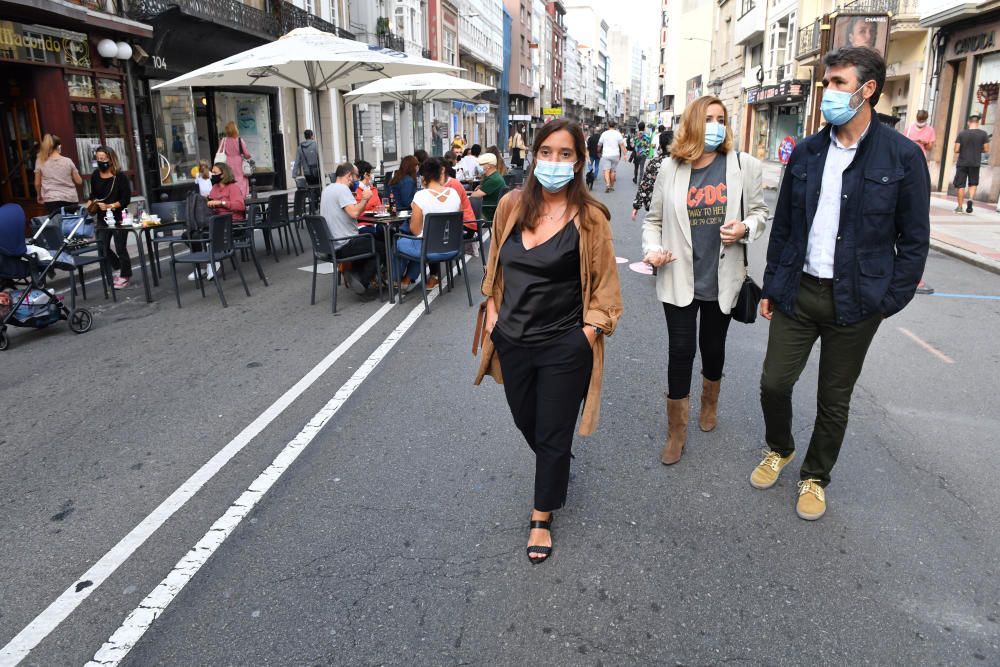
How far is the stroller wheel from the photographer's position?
7.39m

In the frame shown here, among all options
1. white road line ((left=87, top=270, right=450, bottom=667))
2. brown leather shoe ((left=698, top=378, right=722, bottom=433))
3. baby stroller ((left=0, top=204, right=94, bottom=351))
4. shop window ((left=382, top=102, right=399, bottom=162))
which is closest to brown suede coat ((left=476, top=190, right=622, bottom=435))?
brown leather shoe ((left=698, top=378, right=722, bottom=433))

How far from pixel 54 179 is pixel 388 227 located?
545cm

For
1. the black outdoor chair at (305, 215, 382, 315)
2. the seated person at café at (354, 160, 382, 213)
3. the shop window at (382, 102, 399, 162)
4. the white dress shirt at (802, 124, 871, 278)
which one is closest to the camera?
the white dress shirt at (802, 124, 871, 278)

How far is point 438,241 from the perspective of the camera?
831 centimetres

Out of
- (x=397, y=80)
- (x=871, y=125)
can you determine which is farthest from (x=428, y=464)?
(x=397, y=80)

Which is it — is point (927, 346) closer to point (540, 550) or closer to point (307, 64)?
point (540, 550)

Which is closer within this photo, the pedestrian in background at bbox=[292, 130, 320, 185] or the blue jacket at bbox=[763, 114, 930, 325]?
the blue jacket at bbox=[763, 114, 930, 325]

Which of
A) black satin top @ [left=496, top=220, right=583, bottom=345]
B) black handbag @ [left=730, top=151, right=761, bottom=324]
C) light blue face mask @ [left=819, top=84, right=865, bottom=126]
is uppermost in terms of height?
light blue face mask @ [left=819, top=84, right=865, bottom=126]

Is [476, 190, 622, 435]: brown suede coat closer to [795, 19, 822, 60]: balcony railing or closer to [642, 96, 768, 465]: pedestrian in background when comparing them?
[642, 96, 768, 465]: pedestrian in background

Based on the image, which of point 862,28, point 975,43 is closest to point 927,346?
point 862,28

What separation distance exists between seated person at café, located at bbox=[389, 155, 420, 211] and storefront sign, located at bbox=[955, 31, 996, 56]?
16.5 metres

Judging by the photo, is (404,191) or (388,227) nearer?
(388,227)

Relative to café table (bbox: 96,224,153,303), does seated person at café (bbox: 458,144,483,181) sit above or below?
above

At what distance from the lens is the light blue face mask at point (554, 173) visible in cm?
305
